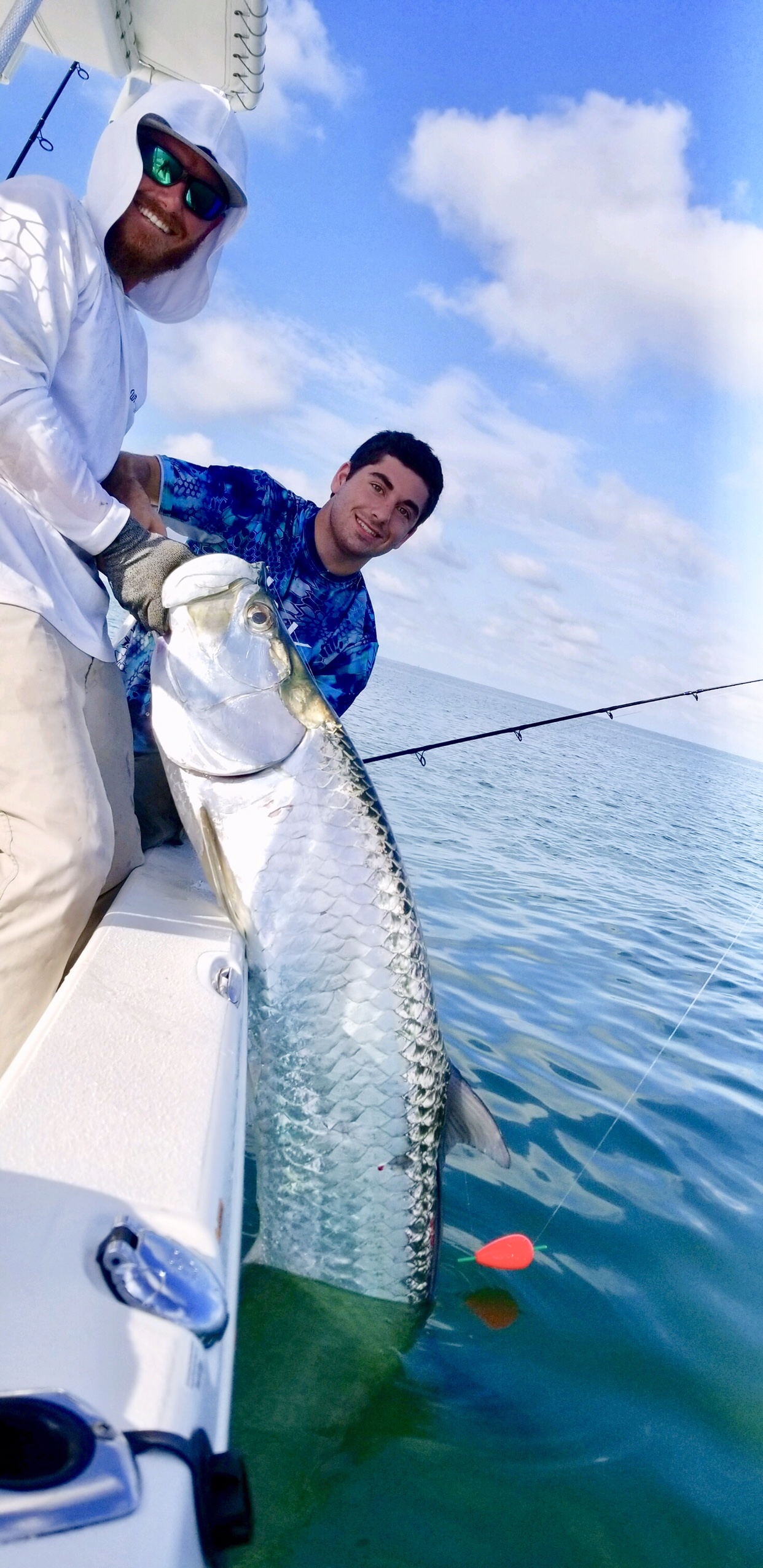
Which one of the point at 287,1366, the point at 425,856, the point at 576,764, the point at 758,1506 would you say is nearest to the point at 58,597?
the point at 287,1366

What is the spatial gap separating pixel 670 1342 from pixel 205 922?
1.78 metres

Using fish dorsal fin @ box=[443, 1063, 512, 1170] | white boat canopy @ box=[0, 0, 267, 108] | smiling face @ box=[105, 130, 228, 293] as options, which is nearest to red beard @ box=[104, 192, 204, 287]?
smiling face @ box=[105, 130, 228, 293]

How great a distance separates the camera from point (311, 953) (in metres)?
2.33

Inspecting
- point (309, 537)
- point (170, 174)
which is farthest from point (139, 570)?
point (309, 537)

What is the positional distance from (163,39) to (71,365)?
13.3ft

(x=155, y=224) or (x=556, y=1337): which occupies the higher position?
(x=155, y=224)

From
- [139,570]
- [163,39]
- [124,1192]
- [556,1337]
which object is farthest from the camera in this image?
[163,39]

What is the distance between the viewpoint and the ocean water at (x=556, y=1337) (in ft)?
6.40

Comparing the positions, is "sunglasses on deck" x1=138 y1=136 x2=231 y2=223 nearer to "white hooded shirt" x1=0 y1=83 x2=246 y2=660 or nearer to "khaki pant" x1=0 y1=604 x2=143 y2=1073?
"white hooded shirt" x1=0 y1=83 x2=246 y2=660

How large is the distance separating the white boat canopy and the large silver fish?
4.04m

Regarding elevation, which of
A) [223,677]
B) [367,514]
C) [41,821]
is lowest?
[41,821]

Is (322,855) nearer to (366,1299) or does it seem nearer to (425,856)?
(366,1299)

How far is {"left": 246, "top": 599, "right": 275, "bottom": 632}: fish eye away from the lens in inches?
94.3

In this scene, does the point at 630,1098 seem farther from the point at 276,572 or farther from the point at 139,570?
the point at 139,570
